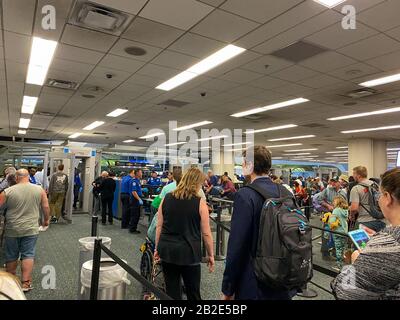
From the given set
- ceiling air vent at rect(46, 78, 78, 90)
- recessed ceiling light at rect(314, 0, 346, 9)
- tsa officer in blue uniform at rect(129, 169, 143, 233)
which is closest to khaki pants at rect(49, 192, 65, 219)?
tsa officer in blue uniform at rect(129, 169, 143, 233)

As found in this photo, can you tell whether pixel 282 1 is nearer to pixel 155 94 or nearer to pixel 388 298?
pixel 388 298

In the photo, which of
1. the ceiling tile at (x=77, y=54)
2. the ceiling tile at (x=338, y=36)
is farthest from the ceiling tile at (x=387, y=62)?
the ceiling tile at (x=77, y=54)

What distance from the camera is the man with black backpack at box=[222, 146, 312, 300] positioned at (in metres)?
1.62

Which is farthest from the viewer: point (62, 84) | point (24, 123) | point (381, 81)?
point (24, 123)

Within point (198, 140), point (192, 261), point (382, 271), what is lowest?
point (192, 261)

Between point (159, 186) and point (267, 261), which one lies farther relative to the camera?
point (159, 186)

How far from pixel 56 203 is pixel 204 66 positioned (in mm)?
5443

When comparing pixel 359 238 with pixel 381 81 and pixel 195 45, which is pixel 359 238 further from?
pixel 381 81

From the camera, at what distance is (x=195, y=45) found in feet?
14.8

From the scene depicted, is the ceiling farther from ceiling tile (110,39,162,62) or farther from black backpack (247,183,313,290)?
black backpack (247,183,313,290)

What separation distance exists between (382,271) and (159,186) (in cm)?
905

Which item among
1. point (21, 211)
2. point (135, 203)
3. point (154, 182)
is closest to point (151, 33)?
point (21, 211)
